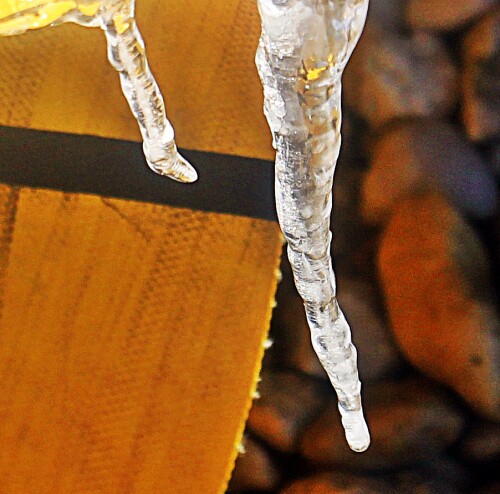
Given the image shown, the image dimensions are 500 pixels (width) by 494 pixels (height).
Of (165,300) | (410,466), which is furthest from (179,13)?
(410,466)

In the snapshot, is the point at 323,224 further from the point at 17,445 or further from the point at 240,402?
the point at 17,445

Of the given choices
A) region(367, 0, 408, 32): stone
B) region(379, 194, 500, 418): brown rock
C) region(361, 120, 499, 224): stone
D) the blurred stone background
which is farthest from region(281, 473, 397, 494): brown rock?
region(367, 0, 408, 32): stone

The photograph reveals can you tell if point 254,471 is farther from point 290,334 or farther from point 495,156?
point 495,156

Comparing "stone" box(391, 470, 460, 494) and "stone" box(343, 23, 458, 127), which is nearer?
"stone" box(391, 470, 460, 494)

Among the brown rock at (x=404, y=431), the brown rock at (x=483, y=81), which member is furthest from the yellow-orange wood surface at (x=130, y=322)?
the brown rock at (x=483, y=81)

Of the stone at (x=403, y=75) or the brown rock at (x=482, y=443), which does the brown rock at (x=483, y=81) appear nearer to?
the stone at (x=403, y=75)

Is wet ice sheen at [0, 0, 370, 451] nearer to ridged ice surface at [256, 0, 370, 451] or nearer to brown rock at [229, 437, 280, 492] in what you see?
ridged ice surface at [256, 0, 370, 451]

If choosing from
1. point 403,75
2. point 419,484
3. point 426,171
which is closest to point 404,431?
point 419,484

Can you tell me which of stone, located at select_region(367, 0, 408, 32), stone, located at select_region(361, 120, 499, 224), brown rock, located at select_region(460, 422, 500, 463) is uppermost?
stone, located at select_region(367, 0, 408, 32)

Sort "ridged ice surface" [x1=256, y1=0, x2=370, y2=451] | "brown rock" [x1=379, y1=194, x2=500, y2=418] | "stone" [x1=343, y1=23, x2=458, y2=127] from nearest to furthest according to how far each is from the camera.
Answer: "ridged ice surface" [x1=256, y1=0, x2=370, y2=451] < "brown rock" [x1=379, y1=194, x2=500, y2=418] < "stone" [x1=343, y1=23, x2=458, y2=127]
